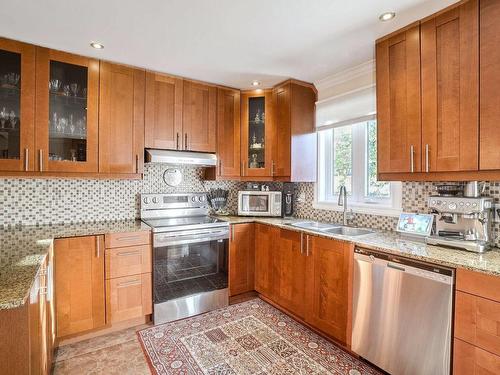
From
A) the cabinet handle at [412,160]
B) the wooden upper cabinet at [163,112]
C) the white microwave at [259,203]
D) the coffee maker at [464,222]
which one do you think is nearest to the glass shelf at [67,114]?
the wooden upper cabinet at [163,112]

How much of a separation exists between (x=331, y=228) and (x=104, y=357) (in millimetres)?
2172

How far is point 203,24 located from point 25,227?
2.26 m

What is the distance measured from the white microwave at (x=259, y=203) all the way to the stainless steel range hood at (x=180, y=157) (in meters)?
0.56

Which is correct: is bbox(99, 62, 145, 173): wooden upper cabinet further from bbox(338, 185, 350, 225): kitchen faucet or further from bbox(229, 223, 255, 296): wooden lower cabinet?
bbox(338, 185, 350, 225): kitchen faucet

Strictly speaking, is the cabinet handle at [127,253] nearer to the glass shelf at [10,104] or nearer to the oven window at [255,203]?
the glass shelf at [10,104]

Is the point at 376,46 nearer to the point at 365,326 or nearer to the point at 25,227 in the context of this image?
the point at 365,326

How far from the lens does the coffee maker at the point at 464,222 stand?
1.66 m

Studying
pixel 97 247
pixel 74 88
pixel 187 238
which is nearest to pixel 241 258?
pixel 187 238

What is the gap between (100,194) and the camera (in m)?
2.72

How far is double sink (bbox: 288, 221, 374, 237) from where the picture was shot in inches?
97.5

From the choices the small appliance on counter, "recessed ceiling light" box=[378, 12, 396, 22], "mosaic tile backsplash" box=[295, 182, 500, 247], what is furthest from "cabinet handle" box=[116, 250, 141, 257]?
"recessed ceiling light" box=[378, 12, 396, 22]

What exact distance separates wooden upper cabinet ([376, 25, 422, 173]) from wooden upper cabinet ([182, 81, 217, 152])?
1.72 meters

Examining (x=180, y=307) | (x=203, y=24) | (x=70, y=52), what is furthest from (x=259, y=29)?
(x=180, y=307)

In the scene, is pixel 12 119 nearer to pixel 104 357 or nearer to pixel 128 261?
pixel 128 261
